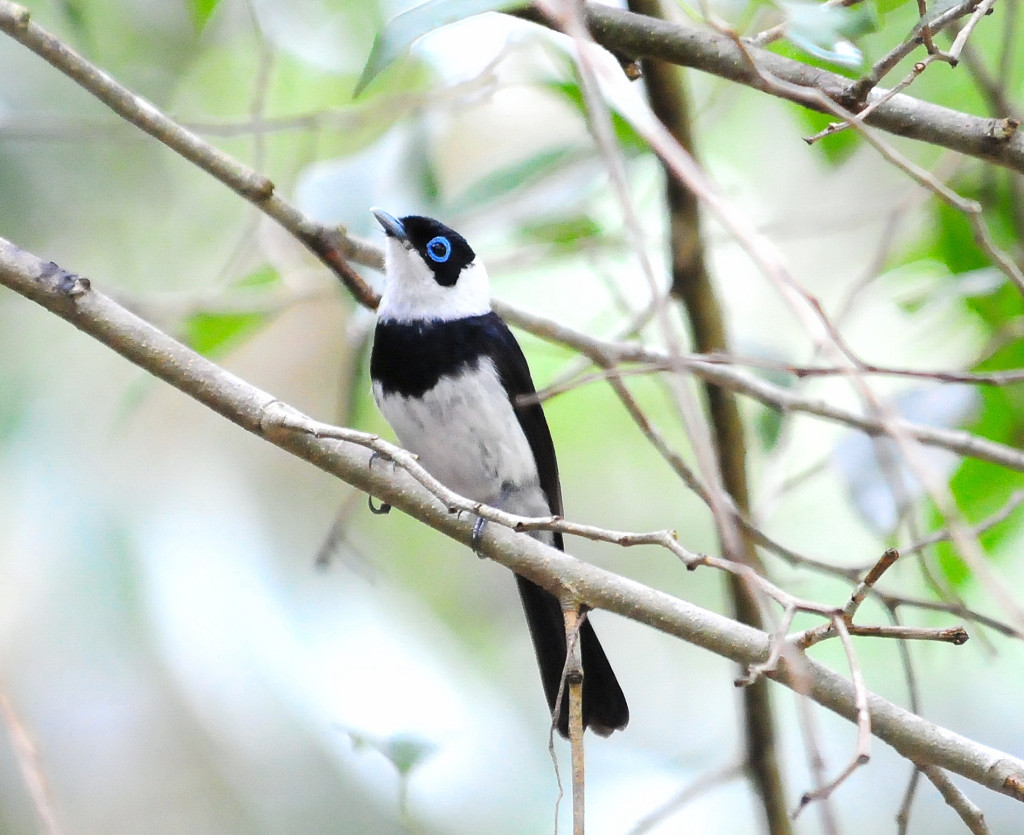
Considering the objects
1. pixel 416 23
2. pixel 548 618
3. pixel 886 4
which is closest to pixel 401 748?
pixel 548 618

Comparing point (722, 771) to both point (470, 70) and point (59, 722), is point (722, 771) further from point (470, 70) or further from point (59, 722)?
point (59, 722)

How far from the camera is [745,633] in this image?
1.65 m

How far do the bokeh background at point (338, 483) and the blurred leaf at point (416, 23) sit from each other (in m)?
1.11

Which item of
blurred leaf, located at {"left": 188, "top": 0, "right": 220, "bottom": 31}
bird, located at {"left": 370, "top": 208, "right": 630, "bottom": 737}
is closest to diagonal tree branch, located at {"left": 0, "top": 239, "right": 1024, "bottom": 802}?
blurred leaf, located at {"left": 188, "top": 0, "right": 220, "bottom": 31}

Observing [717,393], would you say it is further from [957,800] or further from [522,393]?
[957,800]

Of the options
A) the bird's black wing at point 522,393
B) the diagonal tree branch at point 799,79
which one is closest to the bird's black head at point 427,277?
the bird's black wing at point 522,393

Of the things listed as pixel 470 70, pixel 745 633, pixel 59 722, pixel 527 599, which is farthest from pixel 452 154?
pixel 745 633

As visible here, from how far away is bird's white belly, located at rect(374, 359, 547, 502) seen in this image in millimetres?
3045

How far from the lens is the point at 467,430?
307 cm

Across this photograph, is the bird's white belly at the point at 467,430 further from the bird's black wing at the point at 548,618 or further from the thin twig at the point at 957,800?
the thin twig at the point at 957,800

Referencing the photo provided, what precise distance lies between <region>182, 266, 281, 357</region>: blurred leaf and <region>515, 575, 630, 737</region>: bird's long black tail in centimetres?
106

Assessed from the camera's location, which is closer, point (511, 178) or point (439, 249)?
point (511, 178)

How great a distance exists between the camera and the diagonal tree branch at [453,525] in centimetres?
160

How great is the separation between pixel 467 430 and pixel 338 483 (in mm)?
2276
